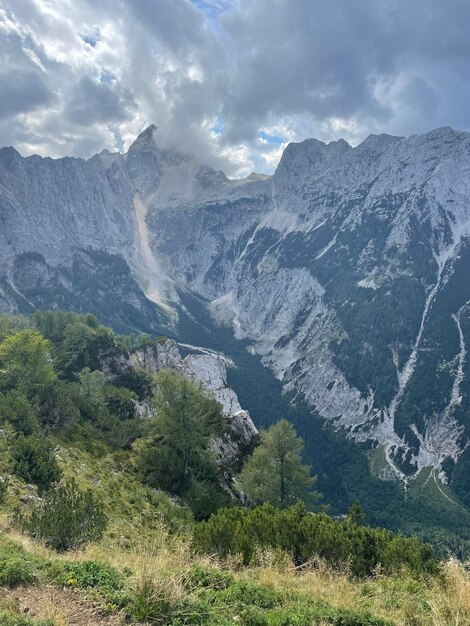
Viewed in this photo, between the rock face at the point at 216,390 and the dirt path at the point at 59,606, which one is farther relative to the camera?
the rock face at the point at 216,390

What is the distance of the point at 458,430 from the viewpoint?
634 feet

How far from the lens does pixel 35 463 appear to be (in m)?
27.7

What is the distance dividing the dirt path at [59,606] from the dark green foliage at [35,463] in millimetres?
17585

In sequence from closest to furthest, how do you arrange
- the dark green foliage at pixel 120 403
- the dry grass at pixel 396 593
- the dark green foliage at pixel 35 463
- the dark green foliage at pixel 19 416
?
the dry grass at pixel 396 593 < the dark green foliage at pixel 35 463 < the dark green foliage at pixel 19 416 < the dark green foliage at pixel 120 403

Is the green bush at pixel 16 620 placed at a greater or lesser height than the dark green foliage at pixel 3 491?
greater

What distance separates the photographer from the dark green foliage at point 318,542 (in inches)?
679

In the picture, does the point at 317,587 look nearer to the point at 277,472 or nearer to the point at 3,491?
the point at 3,491

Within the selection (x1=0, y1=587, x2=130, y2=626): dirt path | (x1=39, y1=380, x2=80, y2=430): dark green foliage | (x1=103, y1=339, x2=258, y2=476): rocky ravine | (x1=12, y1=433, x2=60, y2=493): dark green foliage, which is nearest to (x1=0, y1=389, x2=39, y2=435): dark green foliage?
(x1=39, y1=380, x2=80, y2=430): dark green foliage

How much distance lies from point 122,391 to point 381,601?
2428 inches

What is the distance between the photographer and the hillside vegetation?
9469 mm

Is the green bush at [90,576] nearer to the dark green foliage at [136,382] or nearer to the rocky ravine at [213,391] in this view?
the rocky ravine at [213,391]

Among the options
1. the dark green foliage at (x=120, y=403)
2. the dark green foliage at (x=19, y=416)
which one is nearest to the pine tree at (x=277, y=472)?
the dark green foliage at (x=19, y=416)

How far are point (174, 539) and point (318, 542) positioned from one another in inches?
323

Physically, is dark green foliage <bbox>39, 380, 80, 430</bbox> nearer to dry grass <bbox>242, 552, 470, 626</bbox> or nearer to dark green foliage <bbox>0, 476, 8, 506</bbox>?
dark green foliage <bbox>0, 476, 8, 506</bbox>
